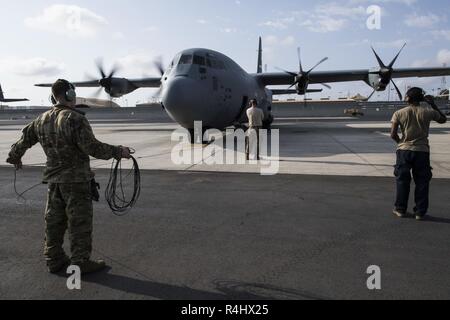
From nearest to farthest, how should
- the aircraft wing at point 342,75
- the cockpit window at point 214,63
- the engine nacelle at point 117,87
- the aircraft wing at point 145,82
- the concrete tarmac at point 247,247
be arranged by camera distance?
the concrete tarmac at point 247,247
the cockpit window at point 214,63
the aircraft wing at point 342,75
the engine nacelle at point 117,87
the aircraft wing at point 145,82

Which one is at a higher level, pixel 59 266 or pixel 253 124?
pixel 253 124

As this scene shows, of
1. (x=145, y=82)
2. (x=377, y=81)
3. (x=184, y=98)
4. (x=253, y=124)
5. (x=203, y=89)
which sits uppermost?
(x=145, y=82)

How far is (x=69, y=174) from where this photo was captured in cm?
395

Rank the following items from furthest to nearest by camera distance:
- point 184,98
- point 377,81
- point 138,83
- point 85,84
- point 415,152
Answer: point 85,84, point 138,83, point 377,81, point 184,98, point 415,152

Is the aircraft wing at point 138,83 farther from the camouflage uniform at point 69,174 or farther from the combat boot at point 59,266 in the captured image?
the combat boot at point 59,266

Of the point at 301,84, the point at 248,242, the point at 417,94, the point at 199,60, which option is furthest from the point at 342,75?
the point at 248,242

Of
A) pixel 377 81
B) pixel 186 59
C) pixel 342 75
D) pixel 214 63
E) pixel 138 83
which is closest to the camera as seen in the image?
pixel 186 59

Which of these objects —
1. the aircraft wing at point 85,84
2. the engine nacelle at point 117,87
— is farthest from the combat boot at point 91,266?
the aircraft wing at point 85,84

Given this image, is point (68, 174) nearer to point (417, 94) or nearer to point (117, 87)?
point (417, 94)

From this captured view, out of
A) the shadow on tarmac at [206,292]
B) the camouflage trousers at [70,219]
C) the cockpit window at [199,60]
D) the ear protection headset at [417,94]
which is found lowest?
the shadow on tarmac at [206,292]

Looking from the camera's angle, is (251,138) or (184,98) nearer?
(251,138)

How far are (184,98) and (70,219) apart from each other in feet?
32.1

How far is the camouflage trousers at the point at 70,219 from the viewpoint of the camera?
395 cm

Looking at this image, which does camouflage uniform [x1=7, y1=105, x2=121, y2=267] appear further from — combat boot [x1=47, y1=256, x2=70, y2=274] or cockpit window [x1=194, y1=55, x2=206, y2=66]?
cockpit window [x1=194, y1=55, x2=206, y2=66]
